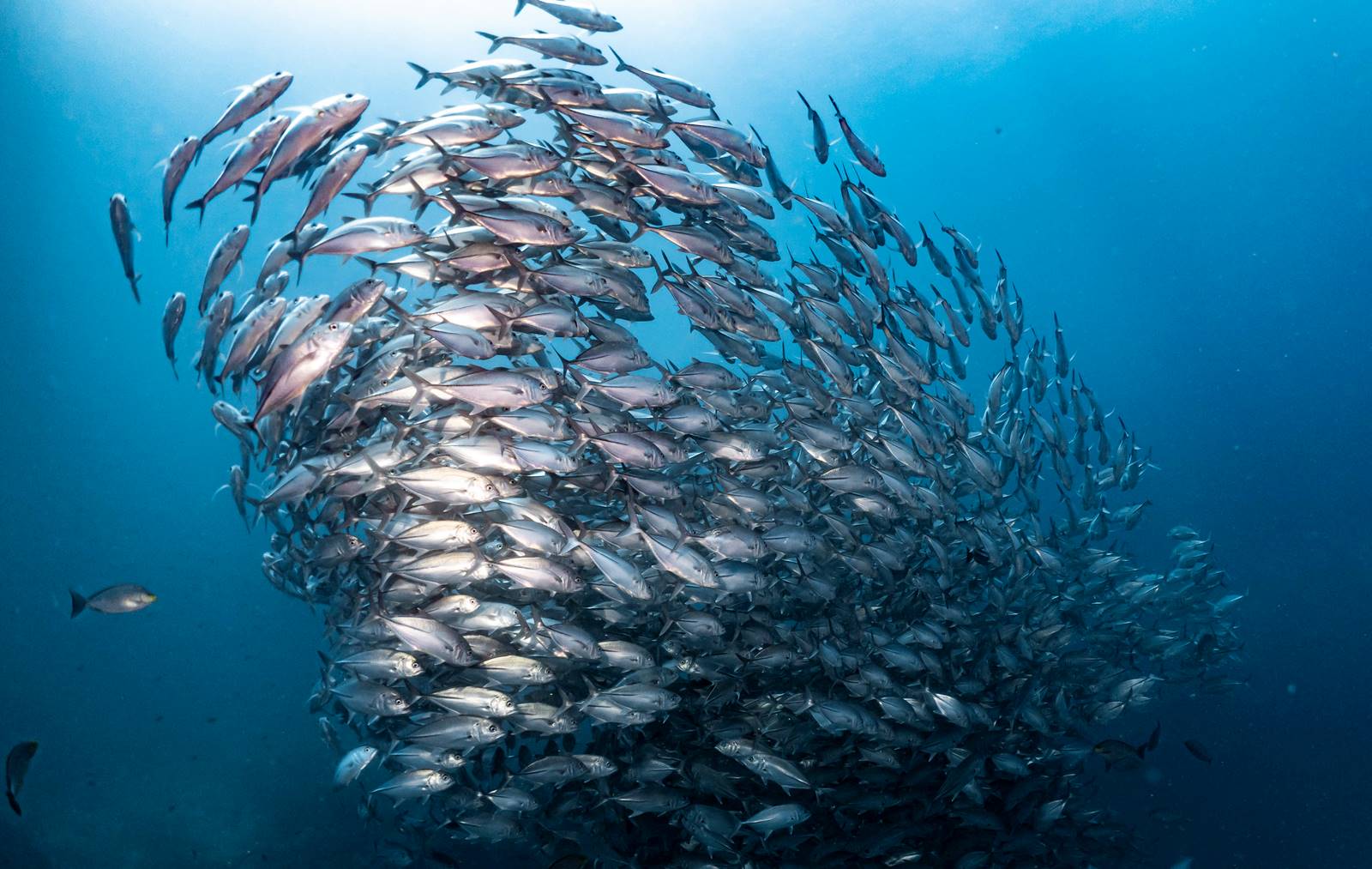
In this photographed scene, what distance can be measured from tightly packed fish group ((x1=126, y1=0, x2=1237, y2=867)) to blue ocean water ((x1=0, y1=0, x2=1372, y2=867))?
10.4 m

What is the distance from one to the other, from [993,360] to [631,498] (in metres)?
40.3

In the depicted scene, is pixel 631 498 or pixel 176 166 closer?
pixel 176 166

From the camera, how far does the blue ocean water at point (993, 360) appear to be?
55.9 ft

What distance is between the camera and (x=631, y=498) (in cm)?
407

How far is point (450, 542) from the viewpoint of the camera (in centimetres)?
391

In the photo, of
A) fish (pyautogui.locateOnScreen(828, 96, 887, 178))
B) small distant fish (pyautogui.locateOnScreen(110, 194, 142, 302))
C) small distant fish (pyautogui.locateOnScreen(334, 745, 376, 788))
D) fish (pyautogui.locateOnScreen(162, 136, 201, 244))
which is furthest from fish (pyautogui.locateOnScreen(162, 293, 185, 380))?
fish (pyautogui.locateOnScreen(828, 96, 887, 178))

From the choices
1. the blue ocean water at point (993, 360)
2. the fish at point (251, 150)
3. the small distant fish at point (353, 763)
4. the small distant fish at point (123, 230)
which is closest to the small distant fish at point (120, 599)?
the small distant fish at point (353, 763)

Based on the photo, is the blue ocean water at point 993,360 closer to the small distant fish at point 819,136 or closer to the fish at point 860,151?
the small distant fish at point 819,136

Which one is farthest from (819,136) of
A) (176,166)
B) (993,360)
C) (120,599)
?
(993,360)

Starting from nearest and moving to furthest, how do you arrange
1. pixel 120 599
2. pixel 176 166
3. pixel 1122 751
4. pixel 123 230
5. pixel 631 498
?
pixel 176 166 < pixel 123 230 < pixel 631 498 < pixel 120 599 < pixel 1122 751

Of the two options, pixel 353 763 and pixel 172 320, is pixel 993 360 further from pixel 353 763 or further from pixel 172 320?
pixel 172 320

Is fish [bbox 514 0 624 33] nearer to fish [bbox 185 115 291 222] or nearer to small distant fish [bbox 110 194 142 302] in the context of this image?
fish [bbox 185 115 291 222]

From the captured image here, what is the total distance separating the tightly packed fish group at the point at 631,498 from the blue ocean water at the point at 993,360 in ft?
34.1

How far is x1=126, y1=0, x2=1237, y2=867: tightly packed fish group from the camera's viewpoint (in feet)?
12.2
